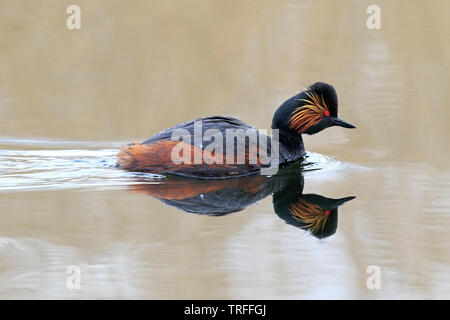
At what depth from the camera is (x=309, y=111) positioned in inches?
351

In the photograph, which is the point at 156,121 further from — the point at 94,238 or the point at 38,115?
the point at 94,238

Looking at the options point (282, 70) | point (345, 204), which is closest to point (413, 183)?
point (345, 204)

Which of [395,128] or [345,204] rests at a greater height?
[395,128]

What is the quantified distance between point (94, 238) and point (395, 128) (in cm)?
522

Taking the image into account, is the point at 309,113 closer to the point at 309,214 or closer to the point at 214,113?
the point at 214,113

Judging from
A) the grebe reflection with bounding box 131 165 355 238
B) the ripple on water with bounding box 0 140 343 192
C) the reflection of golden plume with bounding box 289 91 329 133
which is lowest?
the grebe reflection with bounding box 131 165 355 238

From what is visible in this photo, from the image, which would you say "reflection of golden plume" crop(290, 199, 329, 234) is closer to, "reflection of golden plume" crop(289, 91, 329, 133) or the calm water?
the calm water

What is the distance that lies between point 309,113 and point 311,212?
2.17m

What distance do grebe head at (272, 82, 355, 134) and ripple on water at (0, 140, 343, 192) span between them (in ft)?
1.48

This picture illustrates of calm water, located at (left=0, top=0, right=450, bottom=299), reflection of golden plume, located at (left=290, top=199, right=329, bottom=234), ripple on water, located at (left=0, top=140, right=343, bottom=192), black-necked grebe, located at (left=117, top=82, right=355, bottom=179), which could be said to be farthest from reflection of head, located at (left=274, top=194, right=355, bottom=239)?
ripple on water, located at (left=0, top=140, right=343, bottom=192)

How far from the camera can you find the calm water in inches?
218

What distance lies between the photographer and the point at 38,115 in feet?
33.7

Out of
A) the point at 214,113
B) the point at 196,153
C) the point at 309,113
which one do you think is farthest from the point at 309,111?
the point at 214,113

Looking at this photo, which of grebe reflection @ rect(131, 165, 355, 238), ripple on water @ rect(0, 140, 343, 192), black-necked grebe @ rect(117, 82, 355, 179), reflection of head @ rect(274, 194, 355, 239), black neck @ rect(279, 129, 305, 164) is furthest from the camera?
black neck @ rect(279, 129, 305, 164)
